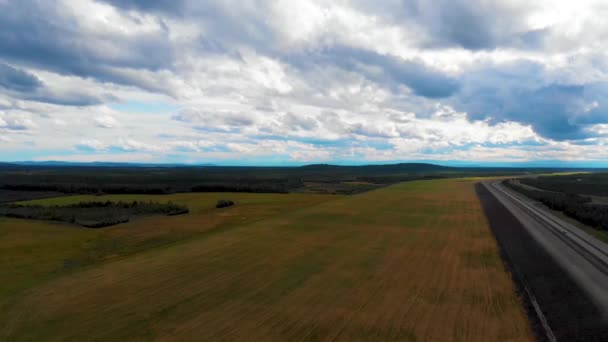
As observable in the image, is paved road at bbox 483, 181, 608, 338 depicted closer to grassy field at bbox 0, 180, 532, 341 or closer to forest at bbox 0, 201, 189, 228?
grassy field at bbox 0, 180, 532, 341

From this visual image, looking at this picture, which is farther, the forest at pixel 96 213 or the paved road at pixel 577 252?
the forest at pixel 96 213

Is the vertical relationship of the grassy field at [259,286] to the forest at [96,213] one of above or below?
above

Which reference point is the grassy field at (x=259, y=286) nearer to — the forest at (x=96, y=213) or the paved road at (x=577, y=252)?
the paved road at (x=577, y=252)

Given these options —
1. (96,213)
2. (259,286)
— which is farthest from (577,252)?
(96,213)

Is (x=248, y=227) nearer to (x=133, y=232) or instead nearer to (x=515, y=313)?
(x=133, y=232)

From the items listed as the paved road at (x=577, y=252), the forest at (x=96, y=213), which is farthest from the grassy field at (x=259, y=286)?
the forest at (x=96, y=213)

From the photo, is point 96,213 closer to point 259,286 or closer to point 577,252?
point 259,286

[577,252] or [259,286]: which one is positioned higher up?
[577,252]

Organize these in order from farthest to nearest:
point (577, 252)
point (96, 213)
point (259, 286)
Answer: point (96, 213)
point (577, 252)
point (259, 286)
